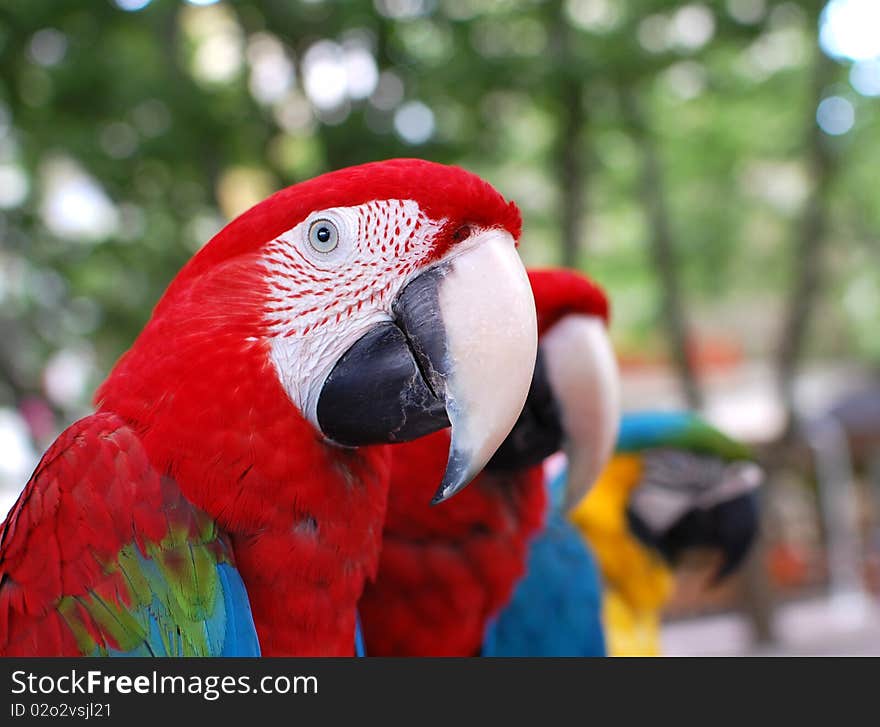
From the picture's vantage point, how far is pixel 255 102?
10.4 ft

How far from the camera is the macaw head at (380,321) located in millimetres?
820

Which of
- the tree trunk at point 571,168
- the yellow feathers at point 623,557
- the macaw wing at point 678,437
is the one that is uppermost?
the tree trunk at point 571,168

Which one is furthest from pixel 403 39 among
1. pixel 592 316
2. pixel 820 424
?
pixel 820 424

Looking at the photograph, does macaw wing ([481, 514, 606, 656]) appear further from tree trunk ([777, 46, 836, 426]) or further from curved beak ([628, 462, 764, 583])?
tree trunk ([777, 46, 836, 426])

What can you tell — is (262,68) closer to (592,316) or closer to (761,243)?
(592,316)

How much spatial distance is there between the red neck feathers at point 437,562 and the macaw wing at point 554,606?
6.7 inches

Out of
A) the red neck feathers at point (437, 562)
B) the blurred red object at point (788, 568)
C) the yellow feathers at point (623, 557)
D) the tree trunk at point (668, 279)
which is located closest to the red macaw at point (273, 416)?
the red neck feathers at point (437, 562)

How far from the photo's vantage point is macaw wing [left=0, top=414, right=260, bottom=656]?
2.70 feet

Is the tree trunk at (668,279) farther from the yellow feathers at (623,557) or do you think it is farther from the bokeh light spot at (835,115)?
the yellow feathers at (623,557)

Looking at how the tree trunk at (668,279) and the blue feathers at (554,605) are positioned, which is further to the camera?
the tree trunk at (668,279)

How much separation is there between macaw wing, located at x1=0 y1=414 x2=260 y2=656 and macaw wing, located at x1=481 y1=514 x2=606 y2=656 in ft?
2.52

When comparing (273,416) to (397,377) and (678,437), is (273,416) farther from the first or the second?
(678,437)

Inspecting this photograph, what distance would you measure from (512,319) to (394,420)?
0.54 feet

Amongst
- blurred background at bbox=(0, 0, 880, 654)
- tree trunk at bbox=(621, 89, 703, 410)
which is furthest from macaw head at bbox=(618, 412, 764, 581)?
tree trunk at bbox=(621, 89, 703, 410)
